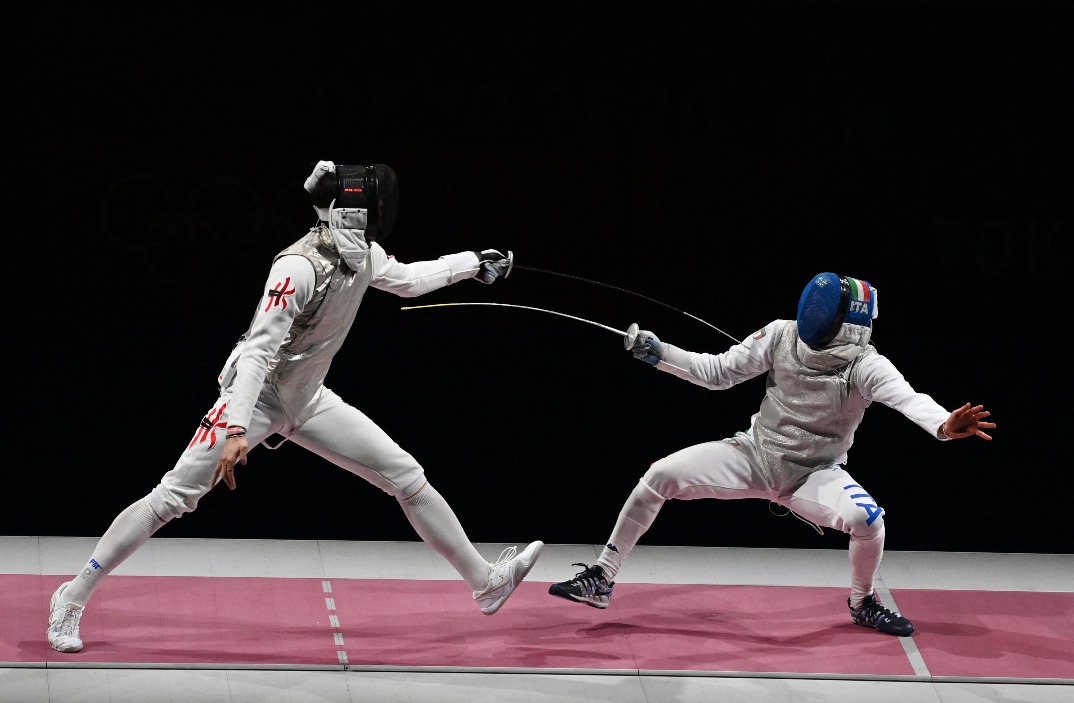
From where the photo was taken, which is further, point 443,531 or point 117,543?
point 443,531

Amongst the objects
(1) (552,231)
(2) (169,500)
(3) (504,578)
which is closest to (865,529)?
(3) (504,578)

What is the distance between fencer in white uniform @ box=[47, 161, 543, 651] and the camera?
354 cm

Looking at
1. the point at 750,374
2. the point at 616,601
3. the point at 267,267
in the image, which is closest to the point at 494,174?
the point at 267,267

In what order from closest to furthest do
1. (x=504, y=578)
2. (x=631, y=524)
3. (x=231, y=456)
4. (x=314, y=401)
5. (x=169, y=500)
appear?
(x=231, y=456), (x=169, y=500), (x=314, y=401), (x=504, y=578), (x=631, y=524)

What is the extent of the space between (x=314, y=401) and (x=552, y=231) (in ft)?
3.81

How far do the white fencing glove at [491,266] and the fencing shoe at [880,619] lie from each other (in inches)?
53.1

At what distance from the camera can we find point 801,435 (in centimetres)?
405

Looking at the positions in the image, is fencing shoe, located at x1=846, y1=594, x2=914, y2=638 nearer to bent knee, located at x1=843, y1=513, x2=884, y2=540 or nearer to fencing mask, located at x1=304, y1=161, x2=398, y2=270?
bent knee, located at x1=843, y1=513, x2=884, y2=540

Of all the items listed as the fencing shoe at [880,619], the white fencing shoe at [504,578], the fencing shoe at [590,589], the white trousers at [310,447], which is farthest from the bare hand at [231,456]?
the fencing shoe at [880,619]

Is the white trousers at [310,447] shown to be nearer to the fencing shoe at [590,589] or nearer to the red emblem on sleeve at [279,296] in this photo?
the red emblem on sleeve at [279,296]

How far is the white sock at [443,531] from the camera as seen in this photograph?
3.85 meters

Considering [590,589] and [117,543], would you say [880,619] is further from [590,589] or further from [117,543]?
[117,543]

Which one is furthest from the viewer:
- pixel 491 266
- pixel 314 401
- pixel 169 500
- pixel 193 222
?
pixel 193 222

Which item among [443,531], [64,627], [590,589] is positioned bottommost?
[64,627]
